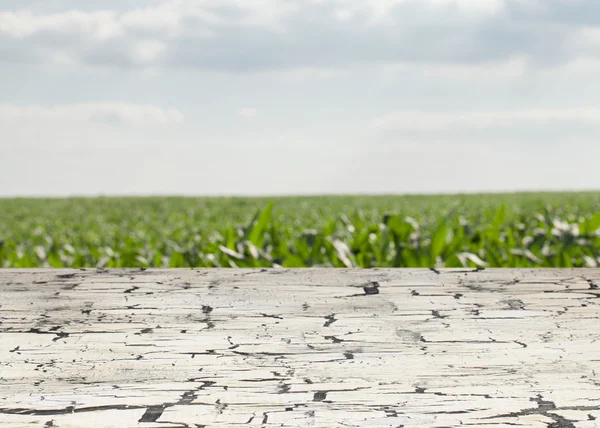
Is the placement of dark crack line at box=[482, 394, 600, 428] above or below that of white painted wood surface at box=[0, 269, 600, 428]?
below

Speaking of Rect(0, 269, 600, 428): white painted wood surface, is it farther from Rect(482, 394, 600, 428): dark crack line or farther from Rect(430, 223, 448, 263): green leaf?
Rect(430, 223, 448, 263): green leaf

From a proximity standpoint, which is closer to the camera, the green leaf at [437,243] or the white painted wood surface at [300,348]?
the white painted wood surface at [300,348]

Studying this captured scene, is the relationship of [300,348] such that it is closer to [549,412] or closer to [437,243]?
[549,412]

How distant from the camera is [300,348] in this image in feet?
3.51

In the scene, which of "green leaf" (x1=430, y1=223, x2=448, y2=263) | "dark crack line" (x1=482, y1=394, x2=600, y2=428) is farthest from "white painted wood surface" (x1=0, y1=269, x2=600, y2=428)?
"green leaf" (x1=430, y1=223, x2=448, y2=263)

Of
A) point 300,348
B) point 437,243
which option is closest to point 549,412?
→ point 300,348

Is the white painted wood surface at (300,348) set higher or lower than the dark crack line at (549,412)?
higher

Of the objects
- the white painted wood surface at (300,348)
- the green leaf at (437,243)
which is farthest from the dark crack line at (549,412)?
the green leaf at (437,243)

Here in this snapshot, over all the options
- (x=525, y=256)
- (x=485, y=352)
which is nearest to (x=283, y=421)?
(x=485, y=352)

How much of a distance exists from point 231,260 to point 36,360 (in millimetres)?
2478

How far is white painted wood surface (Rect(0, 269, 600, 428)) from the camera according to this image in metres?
0.91

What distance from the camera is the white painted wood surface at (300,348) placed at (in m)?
0.91

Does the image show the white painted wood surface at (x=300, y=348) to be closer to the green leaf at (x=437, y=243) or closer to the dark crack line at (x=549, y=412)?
the dark crack line at (x=549, y=412)

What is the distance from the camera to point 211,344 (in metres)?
1.09
